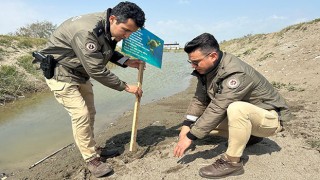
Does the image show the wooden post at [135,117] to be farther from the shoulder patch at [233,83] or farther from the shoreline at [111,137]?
the shoulder patch at [233,83]

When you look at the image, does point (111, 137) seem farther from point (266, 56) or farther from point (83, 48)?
point (266, 56)

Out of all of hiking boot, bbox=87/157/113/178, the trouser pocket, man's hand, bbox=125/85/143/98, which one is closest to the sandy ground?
hiking boot, bbox=87/157/113/178

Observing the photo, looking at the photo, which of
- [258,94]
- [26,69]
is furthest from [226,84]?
[26,69]

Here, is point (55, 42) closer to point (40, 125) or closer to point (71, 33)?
point (71, 33)

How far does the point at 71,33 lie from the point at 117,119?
4.21 meters

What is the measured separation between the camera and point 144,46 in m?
4.44

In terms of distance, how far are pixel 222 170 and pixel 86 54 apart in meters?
2.00

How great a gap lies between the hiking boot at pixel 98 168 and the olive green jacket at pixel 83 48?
103cm

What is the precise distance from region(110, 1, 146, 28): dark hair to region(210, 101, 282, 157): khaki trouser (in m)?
1.40

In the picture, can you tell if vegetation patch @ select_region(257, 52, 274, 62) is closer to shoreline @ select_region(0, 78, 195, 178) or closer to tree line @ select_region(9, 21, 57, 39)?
shoreline @ select_region(0, 78, 195, 178)

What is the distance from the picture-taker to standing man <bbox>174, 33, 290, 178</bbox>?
329 centimetres

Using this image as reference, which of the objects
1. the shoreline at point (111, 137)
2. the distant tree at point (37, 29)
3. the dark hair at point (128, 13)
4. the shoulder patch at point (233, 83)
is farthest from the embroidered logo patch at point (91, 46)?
the distant tree at point (37, 29)

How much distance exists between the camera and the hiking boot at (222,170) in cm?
351

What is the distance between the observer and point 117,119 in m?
7.63
